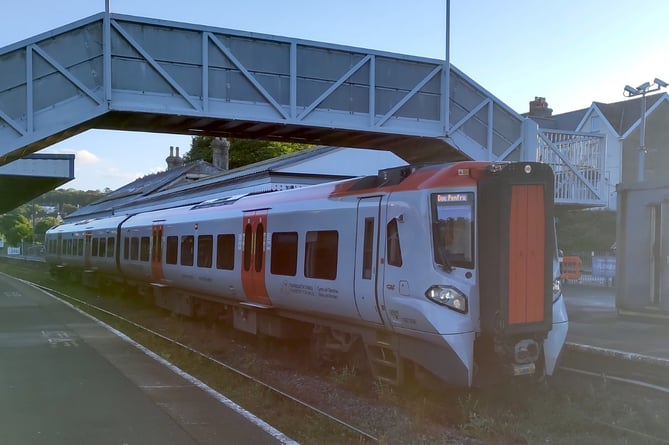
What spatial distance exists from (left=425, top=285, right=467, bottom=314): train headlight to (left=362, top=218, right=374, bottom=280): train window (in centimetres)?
123

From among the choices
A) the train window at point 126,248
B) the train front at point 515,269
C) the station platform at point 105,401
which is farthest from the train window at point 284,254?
the train window at point 126,248

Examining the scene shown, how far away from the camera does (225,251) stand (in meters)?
13.0

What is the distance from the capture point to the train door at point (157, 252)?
17.1 meters

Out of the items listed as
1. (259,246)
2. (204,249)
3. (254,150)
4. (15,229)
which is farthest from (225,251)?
(15,229)

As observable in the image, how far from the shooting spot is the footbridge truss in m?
12.5

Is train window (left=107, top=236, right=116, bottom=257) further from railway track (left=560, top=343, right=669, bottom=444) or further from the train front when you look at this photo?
the train front

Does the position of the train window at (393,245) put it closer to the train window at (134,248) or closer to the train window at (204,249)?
the train window at (204,249)

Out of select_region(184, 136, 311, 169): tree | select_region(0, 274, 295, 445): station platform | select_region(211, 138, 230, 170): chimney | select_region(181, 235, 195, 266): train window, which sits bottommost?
select_region(0, 274, 295, 445): station platform

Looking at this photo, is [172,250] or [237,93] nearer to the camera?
[237,93]

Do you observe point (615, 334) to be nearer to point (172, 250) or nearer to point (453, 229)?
point (453, 229)

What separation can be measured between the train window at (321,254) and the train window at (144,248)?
9620mm

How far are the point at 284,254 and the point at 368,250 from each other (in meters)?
2.54

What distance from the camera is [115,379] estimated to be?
30.1 feet

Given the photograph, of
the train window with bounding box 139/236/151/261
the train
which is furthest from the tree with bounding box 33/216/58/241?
the train
